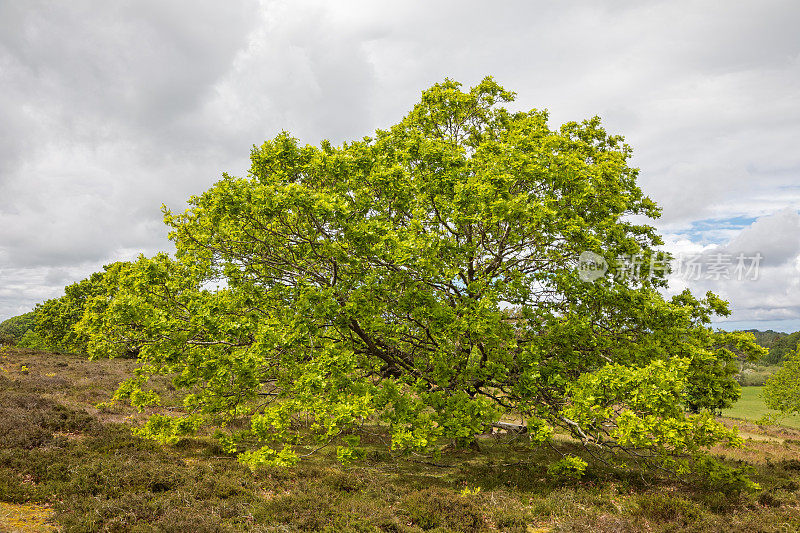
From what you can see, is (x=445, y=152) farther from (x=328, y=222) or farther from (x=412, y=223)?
(x=328, y=222)

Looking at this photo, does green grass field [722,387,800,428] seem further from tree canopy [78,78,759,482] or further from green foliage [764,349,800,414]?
tree canopy [78,78,759,482]

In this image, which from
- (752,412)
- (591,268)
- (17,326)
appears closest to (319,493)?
(591,268)

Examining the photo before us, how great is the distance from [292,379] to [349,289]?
372 centimetres

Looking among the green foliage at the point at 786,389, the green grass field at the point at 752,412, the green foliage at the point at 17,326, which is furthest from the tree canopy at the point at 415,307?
the green foliage at the point at 17,326

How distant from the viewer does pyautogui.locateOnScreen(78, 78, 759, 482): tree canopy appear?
1253 centimetres

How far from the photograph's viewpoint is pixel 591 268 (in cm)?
1488

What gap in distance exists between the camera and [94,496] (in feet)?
36.2

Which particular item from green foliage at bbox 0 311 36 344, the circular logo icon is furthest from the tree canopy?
green foliage at bbox 0 311 36 344

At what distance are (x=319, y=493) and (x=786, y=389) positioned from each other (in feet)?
154

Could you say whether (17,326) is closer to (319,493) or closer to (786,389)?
(319,493)

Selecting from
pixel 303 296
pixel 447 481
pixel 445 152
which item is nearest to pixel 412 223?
pixel 445 152

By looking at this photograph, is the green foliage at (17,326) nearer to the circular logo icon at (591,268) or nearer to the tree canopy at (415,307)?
the tree canopy at (415,307)

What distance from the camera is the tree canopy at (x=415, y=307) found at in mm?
12531

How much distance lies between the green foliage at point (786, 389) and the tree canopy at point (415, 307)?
33.5 metres
